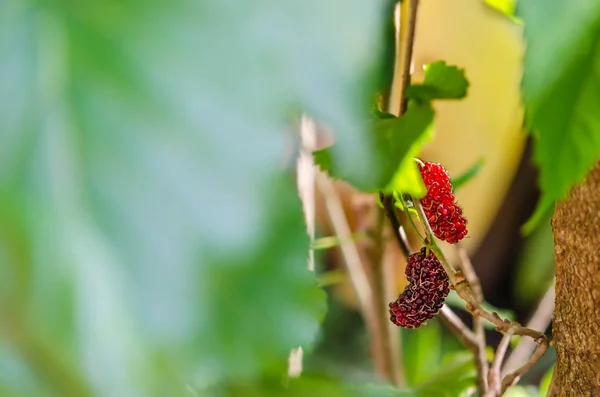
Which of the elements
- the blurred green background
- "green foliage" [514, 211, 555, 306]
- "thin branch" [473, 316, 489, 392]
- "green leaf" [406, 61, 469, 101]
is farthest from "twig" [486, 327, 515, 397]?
"green foliage" [514, 211, 555, 306]

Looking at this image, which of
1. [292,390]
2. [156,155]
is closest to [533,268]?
[292,390]

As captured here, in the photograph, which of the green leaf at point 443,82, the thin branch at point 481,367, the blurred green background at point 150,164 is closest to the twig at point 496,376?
the thin branch at point 481,367

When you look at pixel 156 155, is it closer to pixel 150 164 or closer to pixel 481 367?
pixel 150 164

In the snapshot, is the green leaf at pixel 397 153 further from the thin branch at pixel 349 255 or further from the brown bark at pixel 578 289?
the thin branch at pixel 349 255

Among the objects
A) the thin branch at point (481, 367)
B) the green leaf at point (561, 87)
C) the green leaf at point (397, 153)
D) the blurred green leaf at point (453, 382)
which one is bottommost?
the blurred green leaf at point (453, 382)

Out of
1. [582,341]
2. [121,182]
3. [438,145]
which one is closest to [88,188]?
[121,182]
